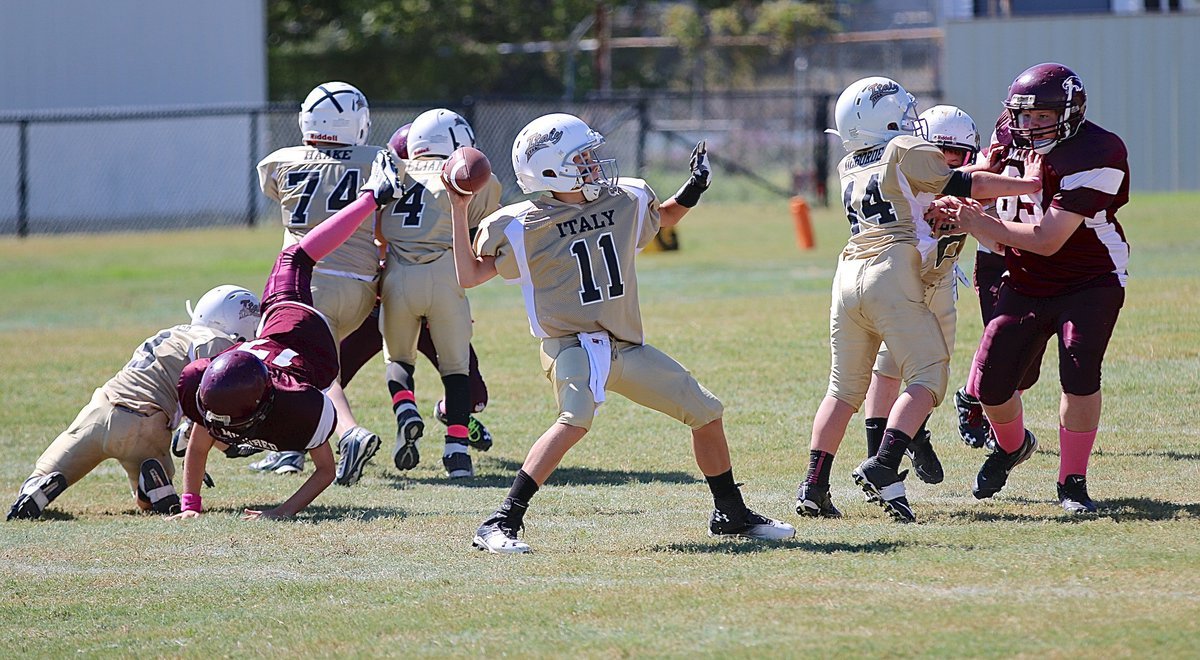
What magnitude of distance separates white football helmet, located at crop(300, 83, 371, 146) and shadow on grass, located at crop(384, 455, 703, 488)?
203 centimetres

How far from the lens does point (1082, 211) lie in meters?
6.28

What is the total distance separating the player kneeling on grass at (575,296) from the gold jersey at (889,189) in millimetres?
1068

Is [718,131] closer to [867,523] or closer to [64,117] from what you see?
[64,117]

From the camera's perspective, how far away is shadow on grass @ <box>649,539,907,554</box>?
5.89 metres

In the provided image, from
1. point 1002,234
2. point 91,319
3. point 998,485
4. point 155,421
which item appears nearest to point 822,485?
point 998,485

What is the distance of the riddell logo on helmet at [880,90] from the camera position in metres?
6.62

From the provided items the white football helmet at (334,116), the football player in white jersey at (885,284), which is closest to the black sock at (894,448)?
the football player in white jersey at (885,284)

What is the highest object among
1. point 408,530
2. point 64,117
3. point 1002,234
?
point 64,117

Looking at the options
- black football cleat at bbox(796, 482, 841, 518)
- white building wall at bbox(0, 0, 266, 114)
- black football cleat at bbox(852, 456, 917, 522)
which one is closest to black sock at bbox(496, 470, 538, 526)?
black football cleat at bbox(796, 482, 841, 518)

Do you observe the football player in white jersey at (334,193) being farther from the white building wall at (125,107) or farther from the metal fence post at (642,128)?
the white building wall at (125,107)

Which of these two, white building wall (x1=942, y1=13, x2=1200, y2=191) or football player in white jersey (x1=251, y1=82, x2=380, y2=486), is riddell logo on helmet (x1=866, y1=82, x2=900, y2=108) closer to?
football player in white jersey (x1=251, y1=82, x2=380, y2=486)

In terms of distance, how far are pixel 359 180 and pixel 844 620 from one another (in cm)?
484

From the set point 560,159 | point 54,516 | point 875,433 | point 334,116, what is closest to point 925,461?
point 875,433

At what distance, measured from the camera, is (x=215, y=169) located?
32.2m
